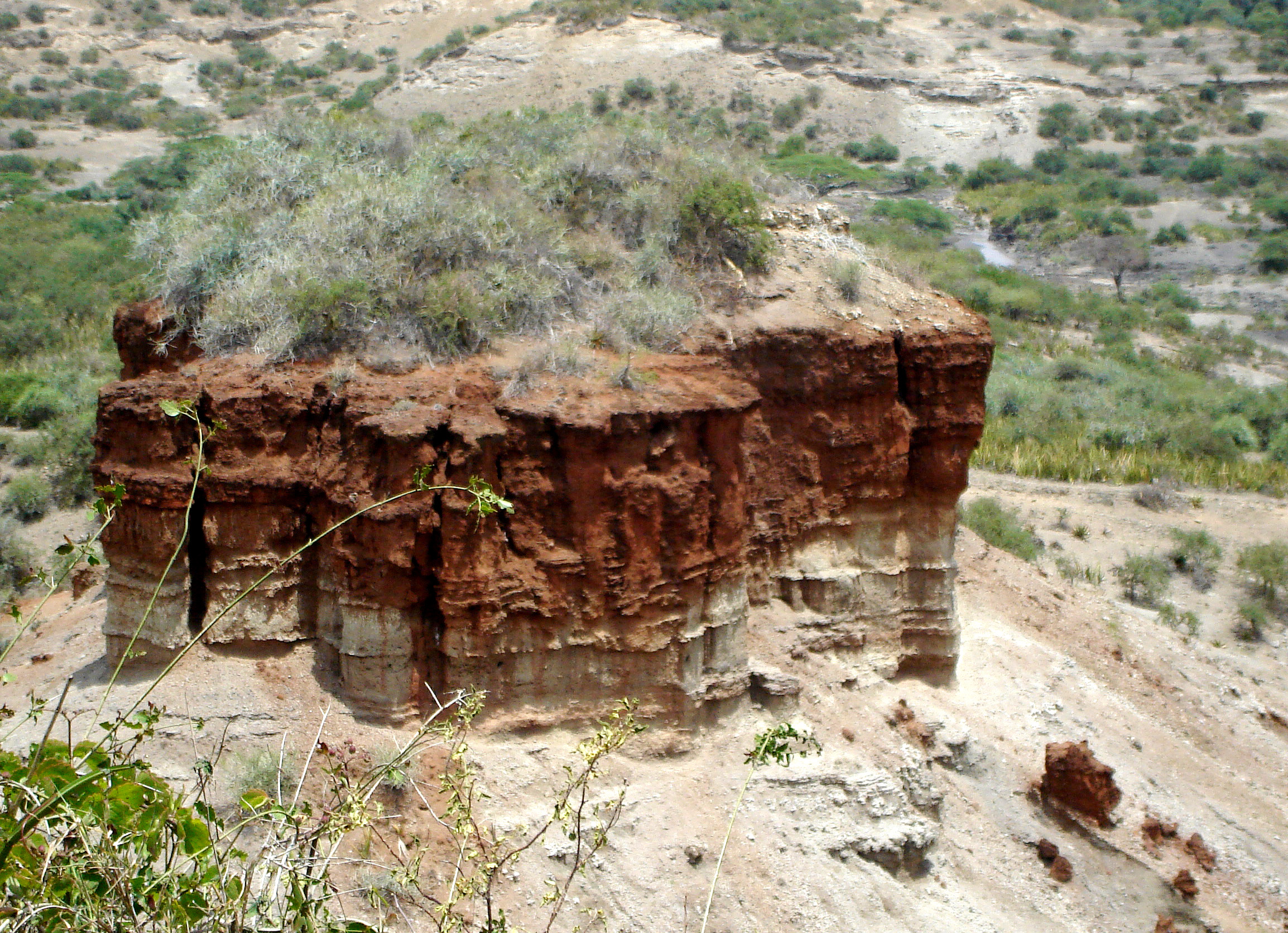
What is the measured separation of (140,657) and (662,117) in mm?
8810

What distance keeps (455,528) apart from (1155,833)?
7.74 metres

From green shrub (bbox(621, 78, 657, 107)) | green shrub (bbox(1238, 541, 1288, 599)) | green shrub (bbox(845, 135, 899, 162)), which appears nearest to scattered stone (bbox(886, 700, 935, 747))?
green shrub (bbox(1238, 541, 1288, 599))

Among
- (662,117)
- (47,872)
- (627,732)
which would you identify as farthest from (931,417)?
(47,872)

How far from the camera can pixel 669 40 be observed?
196 ft

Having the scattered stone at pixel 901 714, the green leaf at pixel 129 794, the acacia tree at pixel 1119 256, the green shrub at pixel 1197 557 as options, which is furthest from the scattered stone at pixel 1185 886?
the acacia tree at pixel 1119 256

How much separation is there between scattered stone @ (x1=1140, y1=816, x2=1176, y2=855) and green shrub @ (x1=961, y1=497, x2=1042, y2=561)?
879 cm

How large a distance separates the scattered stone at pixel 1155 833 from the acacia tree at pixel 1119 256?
38.4 metres

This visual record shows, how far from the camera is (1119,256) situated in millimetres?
47438

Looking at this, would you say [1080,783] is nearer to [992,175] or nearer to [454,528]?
[454,528]

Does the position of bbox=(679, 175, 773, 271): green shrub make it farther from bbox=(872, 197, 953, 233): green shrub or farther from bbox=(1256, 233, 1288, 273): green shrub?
bbox=(1256, 233, 1288, 273): green shrub

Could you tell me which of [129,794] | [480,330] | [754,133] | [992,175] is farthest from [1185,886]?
[992,175]

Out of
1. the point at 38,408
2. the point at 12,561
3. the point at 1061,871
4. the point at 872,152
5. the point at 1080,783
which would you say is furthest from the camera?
the point at 872,152

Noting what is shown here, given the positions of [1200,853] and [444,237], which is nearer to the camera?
[444,237]

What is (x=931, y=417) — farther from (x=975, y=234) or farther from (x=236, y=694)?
(x=975, y=234)
